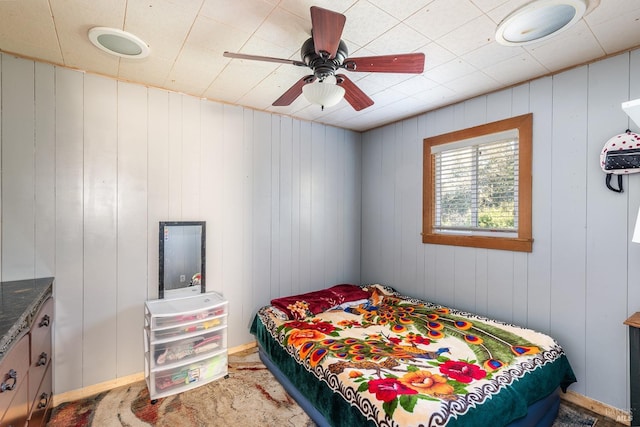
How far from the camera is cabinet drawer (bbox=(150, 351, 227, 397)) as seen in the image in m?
2.24

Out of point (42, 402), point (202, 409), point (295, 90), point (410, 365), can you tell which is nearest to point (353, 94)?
point (295, 90)

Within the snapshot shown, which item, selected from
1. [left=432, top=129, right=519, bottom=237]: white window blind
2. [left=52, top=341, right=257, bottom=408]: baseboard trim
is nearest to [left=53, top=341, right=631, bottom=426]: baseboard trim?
[left=52, top=341, right=257, bottom=408]: baseboard trim

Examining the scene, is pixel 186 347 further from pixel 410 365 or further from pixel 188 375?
pixel 410 365

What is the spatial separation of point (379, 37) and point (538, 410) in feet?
8.11

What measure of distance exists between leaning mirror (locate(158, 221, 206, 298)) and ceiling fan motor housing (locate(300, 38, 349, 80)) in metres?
1.81

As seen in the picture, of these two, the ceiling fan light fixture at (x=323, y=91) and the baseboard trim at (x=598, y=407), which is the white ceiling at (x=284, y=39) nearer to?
the ceiling fan light fixture at (x=323, y=91)

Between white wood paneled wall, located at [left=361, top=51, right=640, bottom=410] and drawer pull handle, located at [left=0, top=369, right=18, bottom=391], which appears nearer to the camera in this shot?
drawer pull handle, located at [left=0, top=369, right=18, bottom=391]

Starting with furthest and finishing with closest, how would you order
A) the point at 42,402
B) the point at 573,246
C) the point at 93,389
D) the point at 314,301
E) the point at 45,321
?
1. the point at 314,301
2. the point at 93,389
3. the point at 573,246
4. the point at 45,321
5. the point at 42,402

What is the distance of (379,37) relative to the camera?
1.84 metres

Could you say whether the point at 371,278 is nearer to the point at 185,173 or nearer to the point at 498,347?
the point at 498,347

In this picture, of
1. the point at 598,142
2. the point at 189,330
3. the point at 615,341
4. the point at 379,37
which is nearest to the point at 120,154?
the point at 189,330

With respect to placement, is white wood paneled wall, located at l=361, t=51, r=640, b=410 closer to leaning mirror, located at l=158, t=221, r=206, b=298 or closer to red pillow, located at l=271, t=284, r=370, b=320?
red pillow, located at l=271, t=284, r=370, b=320

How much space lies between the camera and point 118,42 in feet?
6.23

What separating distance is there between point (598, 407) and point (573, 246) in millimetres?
1123
